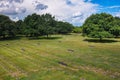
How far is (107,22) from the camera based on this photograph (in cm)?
6800

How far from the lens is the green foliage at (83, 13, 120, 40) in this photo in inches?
2569

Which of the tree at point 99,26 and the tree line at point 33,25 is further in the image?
the tree line at point 33,25

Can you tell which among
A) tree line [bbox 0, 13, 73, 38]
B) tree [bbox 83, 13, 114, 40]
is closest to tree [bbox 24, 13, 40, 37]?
tree line [bbox 0, 13, 73, 38]

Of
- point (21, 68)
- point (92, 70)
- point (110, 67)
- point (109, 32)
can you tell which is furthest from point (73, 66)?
point (109, 32)

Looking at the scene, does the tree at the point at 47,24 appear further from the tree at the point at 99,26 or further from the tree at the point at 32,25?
the tree at the point at 99,26

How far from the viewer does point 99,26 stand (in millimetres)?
67375

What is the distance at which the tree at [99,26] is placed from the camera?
214ft

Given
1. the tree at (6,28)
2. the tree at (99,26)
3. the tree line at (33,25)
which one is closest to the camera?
the tree at (99,26)

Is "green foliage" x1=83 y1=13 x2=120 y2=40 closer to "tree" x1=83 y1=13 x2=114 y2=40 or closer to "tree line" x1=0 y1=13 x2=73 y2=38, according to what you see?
"tree" x1=83 y1=13 x2=114 y2=40

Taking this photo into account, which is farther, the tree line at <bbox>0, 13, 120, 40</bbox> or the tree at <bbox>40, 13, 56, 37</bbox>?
the tree at <bbox>40, 13, 56, 37</bbox>

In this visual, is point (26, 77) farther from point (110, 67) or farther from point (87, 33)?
point (87, 33)

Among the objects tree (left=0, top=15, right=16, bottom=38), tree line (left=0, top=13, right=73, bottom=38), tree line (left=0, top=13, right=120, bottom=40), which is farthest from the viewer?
tree line (left=0, top=13, right=73, bottom=38)

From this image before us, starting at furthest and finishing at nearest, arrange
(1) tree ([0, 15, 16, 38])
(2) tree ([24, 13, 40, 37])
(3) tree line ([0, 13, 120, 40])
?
(2) tree ([24, 13, 40, 37])
(1) tree ([0, 15, 16, 38])
(3) tree line ([0, 13, 120, 40])

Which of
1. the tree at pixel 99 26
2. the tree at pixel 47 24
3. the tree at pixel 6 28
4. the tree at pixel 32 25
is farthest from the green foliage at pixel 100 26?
the tree at pixel 6 28
